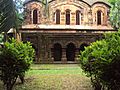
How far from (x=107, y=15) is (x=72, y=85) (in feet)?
63.4

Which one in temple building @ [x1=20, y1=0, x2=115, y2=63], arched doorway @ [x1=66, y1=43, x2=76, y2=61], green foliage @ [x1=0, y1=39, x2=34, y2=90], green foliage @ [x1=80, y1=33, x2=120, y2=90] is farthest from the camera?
arched doorway @ [x1=66, y1=43, x2=76, y2=61]

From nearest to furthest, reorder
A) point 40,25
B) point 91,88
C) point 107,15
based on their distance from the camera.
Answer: point 91,88 → point 40,25 → point 107,15

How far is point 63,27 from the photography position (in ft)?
101

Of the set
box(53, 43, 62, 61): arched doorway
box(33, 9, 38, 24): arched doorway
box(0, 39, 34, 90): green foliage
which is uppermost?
box(33, 9, 38, 24): arched doorway

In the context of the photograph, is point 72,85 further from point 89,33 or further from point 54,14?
point 54,14

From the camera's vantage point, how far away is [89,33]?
28766mm

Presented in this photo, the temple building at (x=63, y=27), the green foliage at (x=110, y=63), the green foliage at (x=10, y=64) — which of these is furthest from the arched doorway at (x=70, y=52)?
the green foliage at (x=110, y=63)

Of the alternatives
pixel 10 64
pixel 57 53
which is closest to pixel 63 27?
pixel 57 53

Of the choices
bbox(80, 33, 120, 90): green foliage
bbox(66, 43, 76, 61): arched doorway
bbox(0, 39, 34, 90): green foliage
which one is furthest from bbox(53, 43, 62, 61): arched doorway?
bbox(80, 33, 120, 90): green foliage

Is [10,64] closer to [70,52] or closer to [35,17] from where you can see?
[70,52]

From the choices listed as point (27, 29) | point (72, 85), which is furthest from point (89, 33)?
point (72, 85)

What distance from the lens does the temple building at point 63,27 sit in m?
28.6

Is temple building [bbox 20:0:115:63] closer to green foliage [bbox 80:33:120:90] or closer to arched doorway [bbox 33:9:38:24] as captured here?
arched doorway [bbox 33:9:38:24]

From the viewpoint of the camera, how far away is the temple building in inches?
1126
